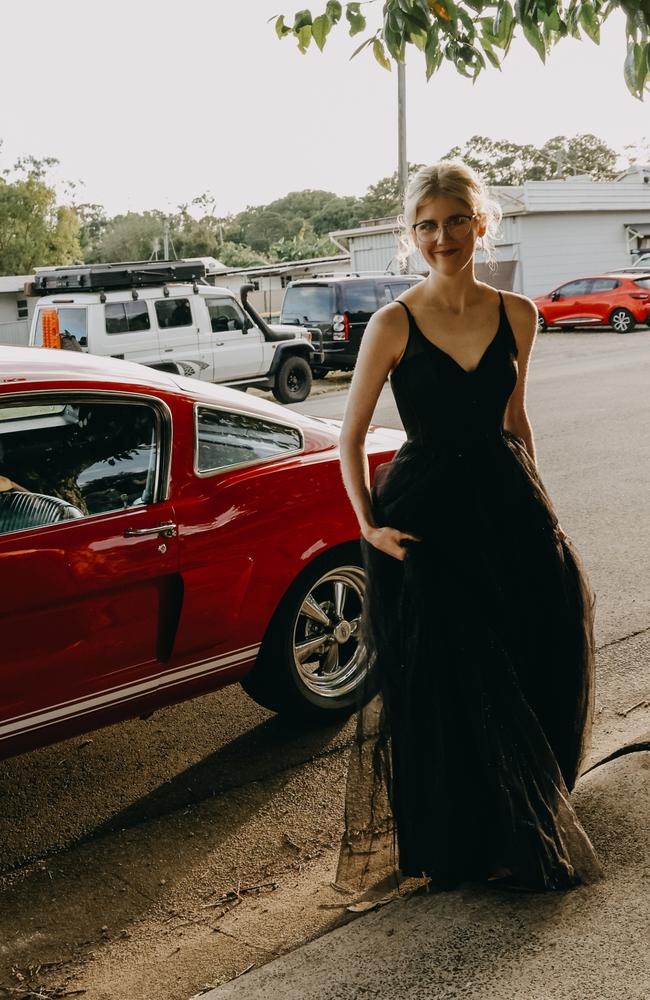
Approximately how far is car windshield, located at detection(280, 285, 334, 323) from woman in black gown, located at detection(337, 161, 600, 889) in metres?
16.6

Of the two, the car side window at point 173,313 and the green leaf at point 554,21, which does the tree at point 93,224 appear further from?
the green leaf at point 554,21

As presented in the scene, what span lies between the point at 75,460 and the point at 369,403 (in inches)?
60.0

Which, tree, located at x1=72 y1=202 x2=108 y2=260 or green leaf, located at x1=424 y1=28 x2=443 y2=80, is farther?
tree, located at x1=72 y1=202 x2=108 y2=260

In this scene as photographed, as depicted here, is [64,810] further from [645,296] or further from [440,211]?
[645,296]

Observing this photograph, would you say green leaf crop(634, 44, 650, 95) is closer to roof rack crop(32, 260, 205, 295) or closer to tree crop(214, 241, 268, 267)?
roof rack crop(32, 260, 205, 295)

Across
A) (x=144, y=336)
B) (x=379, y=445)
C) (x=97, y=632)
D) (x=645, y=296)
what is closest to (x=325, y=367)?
(x=144, y=336)

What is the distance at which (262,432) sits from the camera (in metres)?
4.42

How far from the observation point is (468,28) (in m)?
3.96

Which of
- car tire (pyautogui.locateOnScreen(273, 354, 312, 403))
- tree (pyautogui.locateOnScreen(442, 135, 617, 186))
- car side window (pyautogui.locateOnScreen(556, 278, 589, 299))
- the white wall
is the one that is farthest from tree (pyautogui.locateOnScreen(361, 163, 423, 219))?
car tire (pyautogui.locateOnScreen(273, 354, 312, 403))

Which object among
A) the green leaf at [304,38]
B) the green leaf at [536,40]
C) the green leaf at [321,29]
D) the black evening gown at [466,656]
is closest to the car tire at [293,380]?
the green leaf at [304,38]

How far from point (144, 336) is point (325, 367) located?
4.72 metres

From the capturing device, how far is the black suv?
1920 cm

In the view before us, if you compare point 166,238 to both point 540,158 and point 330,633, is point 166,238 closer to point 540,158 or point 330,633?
point 540,158

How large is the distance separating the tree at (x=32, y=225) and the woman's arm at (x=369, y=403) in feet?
212
